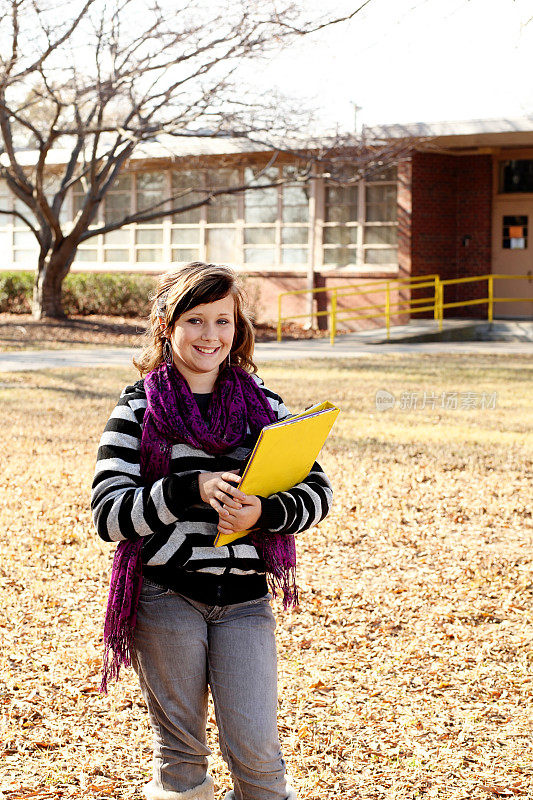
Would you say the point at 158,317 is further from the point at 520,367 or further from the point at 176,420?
the point at 520,367

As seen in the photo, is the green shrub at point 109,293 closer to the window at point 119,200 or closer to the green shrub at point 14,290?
the green shrub at point 14,290

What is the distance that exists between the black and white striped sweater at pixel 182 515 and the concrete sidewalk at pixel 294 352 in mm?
11905

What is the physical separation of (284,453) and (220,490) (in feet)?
0.58

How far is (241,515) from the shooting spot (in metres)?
2.44

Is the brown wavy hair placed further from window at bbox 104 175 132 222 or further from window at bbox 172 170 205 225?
window at bbox 104 175 132 222

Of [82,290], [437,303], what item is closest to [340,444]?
[437,303]

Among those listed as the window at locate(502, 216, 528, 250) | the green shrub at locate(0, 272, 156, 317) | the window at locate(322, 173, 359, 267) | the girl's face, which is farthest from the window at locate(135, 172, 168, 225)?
the girl's face

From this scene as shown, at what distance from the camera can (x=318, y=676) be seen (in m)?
4.14

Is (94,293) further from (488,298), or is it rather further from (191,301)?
(191,301)

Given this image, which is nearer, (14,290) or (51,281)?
(51,281)

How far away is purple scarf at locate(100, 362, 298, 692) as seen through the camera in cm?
258

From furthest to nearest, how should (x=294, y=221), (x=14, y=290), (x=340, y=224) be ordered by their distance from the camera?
(x=14, y=290) < (x=294, y=221) < (x=340, y=224)

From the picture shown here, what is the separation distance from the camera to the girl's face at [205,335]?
268 cm

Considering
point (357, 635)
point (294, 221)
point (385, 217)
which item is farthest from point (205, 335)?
point (294, 221)
